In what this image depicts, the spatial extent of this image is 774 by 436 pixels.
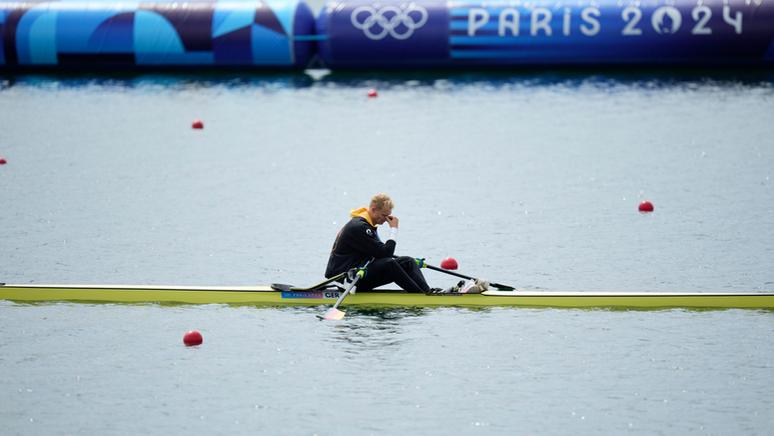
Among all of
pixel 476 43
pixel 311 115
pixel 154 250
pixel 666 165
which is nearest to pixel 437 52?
pixel 476 43

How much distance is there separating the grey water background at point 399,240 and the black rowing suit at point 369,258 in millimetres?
449

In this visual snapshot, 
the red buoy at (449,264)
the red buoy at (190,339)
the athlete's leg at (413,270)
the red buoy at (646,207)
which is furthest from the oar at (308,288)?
the red buoy at (646,207)

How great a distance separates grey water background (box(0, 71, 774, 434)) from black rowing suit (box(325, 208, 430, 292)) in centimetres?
45

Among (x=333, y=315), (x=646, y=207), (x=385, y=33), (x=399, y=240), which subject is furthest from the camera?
(x=385, y=33)

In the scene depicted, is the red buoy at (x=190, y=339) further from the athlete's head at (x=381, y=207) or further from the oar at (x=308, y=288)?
the athlete's head at (x=381, y=207)

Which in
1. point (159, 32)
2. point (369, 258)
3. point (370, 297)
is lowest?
point (370, 297)

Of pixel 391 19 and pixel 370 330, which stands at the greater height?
pixel 391 19

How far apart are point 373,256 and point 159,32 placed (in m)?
18.0

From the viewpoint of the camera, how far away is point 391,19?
32688 millimetres

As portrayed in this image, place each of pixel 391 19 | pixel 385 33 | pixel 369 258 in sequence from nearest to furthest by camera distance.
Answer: pixel 369 258 → pixel 391 19 → pixel 385 33

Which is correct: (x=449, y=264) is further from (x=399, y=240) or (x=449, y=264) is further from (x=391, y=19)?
(x=391, y=19)

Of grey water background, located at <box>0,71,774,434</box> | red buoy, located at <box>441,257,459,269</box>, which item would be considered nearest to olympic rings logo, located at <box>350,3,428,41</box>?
grey water background, located at <box>0,71,774,434</box>

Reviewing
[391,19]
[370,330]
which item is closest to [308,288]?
[370,330]

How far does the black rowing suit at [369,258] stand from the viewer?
55.0 feet
